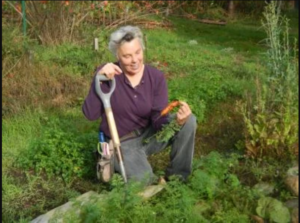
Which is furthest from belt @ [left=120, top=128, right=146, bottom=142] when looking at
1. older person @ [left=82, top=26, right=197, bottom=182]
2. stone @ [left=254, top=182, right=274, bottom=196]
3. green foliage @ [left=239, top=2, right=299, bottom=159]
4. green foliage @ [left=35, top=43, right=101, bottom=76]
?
green foliage @ [left=35, top=43, right=101, bottom=76]

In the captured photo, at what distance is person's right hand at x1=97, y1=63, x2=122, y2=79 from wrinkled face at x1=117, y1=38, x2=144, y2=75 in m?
0.09

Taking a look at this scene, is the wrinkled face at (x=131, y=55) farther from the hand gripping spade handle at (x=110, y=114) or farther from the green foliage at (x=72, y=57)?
the green foliage at (x=72, y=57)

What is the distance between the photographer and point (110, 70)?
11.7ft

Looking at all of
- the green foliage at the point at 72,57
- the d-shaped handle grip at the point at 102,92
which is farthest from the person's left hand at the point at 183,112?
the green foliage at the point at 72,57

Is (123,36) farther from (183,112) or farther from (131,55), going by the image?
(183,112)

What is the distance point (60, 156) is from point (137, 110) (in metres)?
0.77

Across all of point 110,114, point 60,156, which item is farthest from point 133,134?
point 60,156

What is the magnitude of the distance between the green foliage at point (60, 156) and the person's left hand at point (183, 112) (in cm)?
95

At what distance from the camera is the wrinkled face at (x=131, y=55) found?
11.8 feet

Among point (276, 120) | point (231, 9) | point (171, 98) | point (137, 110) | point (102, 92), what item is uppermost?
point (102, 92)

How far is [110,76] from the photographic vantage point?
3592mm

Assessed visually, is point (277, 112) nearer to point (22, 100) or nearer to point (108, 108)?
point (108, 108)

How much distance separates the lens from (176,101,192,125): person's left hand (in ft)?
11.4

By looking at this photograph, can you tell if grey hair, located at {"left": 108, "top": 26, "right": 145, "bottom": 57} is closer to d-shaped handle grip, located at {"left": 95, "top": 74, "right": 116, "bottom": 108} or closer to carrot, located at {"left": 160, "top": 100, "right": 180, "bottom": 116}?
d-shaped handle grip, located at {"left": 95, "top": 74, "right": 116, "bottom": 108}
